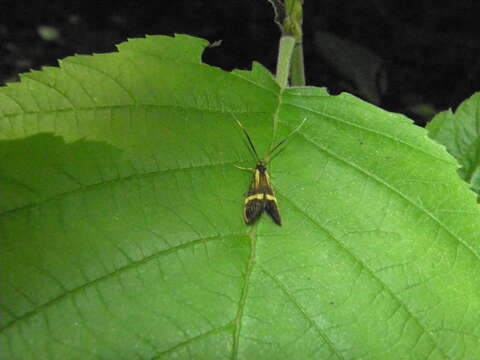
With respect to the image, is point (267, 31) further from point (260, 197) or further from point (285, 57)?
point (260, 197)

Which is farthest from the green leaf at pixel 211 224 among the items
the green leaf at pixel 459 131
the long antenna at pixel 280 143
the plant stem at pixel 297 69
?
the green leaf at pixel 459 131

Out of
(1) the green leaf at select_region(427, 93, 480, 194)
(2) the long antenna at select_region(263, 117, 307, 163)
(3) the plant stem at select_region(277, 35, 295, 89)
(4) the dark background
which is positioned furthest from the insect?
(4) the dark background

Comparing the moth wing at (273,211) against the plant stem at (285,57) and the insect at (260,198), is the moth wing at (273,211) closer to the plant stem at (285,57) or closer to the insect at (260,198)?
the insect at (260,198)

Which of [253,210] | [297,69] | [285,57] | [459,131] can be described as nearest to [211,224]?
[253,210]

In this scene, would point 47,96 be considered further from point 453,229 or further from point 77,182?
point 453,229

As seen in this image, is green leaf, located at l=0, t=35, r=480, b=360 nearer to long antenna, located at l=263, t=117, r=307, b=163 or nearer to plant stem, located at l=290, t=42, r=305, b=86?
long antenna, located at l=263, t=117, r=307, b=163

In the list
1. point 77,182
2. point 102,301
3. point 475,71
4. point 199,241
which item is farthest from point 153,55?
point 475,71
